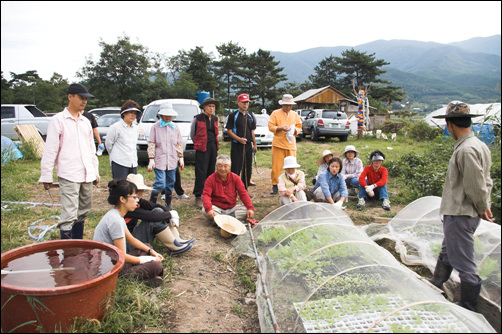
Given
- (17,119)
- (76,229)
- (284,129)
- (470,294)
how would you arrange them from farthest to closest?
(17,119) < (284,129) < (76,229) < (470,294)

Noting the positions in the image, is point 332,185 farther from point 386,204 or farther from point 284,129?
point 284,129

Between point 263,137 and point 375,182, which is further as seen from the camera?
point 263,137

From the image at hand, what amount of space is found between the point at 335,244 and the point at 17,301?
248 cm

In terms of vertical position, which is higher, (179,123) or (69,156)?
(179,123)

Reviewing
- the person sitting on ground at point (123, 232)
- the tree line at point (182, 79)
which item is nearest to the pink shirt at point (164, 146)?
the person sitting on ground at point (123, 232)

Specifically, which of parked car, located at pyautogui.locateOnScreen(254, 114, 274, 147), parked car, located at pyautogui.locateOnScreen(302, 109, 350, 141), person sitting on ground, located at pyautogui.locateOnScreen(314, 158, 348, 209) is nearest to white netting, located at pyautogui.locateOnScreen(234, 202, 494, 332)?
person sitting on ground, located at pyautogui.locateOnScreen(314, 158, 348, 209)

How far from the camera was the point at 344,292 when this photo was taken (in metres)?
2.62

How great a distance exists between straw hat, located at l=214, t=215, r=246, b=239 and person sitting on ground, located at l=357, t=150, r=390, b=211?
2.61 meters

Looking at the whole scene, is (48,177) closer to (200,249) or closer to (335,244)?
(200,249)

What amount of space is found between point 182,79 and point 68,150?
2838 centimetres

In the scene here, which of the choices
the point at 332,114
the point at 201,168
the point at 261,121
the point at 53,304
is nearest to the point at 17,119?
the point at 261,121

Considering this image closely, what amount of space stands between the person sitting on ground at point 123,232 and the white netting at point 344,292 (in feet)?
3.56

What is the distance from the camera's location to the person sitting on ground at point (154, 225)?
12.0 ft

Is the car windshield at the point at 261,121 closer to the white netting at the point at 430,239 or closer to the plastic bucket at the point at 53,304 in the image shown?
the white netting at the point at 430,239
